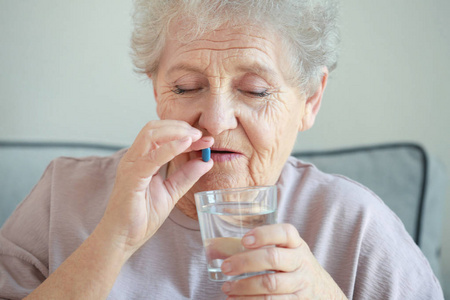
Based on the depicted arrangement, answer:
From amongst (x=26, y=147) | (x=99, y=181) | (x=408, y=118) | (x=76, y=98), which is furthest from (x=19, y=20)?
(x=408, y=118)

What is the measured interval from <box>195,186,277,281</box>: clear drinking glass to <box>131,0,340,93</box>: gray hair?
1.74 ft

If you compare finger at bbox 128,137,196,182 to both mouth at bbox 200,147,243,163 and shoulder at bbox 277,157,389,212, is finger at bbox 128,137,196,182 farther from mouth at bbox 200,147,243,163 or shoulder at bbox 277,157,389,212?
shoulder at bbox 277,157,389,212

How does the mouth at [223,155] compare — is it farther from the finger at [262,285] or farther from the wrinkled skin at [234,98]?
the finger at [262,285]

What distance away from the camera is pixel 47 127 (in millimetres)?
2498

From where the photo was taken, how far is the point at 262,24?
4.42ft

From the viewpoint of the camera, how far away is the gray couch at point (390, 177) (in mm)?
2010

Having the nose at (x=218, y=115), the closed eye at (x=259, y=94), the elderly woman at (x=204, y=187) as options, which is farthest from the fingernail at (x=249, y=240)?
the closed eye at (x=259, y=94)

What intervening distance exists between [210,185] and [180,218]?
0.22m

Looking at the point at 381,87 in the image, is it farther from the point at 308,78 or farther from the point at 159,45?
the point at 159,45

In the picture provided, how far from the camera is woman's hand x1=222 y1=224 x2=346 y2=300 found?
0.98 meters

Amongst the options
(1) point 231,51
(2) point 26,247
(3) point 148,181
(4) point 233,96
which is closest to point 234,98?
(4) point 233,96

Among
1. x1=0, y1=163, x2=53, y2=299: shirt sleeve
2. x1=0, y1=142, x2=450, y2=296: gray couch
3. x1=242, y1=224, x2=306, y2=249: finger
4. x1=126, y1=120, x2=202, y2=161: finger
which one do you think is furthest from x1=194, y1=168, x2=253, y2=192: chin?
x1=0, y1=142, x2=450, y2=296: gray couch

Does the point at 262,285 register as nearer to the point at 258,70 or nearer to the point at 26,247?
the point at 258,70

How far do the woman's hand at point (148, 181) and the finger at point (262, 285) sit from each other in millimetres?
306
